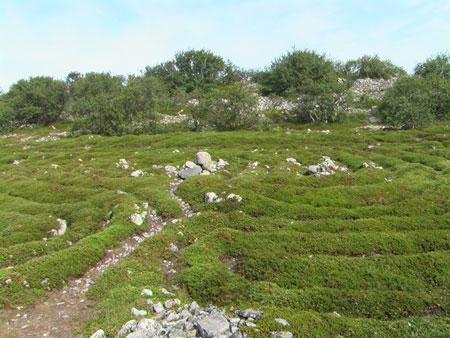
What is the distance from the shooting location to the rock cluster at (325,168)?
4172 centimetres

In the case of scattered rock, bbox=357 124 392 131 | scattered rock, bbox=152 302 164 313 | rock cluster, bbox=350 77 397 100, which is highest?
rock cluster, bbox=350 77 397 100

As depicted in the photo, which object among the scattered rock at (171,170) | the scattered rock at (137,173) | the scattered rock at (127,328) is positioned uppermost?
the scattered rock at (171,170)

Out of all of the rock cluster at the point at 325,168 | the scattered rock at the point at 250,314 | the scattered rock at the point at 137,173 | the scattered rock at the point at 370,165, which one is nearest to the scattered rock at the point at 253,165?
the rock cluster at the point at 325,168

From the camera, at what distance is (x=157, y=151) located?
182 ft

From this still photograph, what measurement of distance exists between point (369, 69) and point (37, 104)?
8356 cm

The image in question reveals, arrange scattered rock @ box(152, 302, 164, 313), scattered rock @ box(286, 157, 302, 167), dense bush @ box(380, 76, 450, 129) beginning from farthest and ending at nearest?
dense bush @ box(380, 76, 450, 129), scattered rock @ box(286, 157, 302, 167), scattered rock @ box(152, 302, 164, 313)

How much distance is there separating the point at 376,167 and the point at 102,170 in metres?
28.4

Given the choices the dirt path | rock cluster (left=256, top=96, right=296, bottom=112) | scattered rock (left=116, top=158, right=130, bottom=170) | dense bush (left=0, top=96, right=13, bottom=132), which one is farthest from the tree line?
the dirt path

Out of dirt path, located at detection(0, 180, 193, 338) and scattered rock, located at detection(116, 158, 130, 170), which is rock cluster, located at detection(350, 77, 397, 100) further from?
dirt path, located at detection(0, 180, 193, 338)

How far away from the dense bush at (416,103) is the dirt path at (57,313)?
57.6m

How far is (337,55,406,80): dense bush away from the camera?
112188 millimetres

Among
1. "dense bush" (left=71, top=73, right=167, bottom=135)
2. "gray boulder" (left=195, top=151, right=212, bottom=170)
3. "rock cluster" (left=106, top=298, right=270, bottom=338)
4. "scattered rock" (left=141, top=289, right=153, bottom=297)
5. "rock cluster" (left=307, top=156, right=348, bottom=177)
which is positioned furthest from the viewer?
"dense bush" (left=71, top=73, right=167, bottom=135)

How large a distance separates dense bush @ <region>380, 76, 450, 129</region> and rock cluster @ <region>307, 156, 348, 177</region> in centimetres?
2951

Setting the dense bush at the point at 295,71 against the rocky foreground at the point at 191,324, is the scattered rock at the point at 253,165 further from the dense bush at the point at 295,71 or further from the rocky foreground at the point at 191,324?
the dense bush at the point at 295,71
